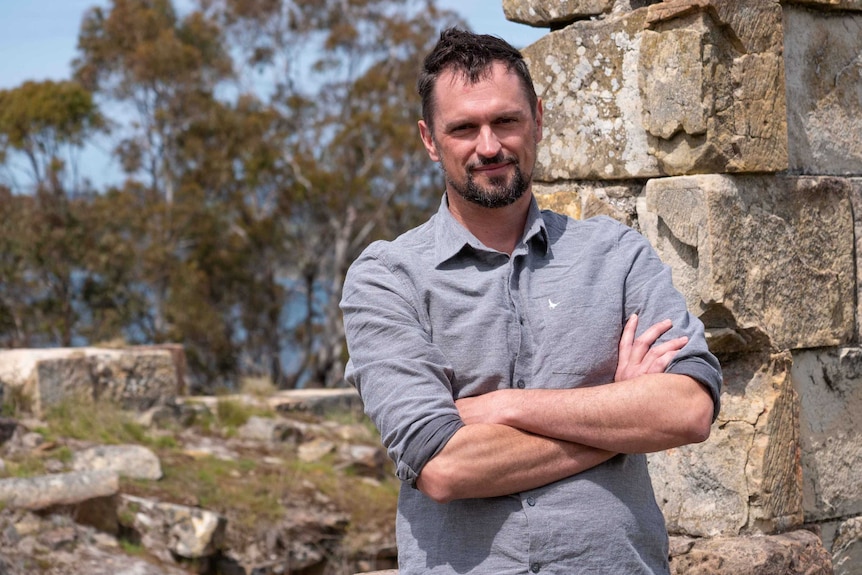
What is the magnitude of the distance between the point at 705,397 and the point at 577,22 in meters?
1.47

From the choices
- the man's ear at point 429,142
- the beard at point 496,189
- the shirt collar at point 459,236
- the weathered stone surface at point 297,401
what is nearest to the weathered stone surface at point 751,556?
the shirt collar at point 459,236

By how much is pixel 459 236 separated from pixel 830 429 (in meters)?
1.52

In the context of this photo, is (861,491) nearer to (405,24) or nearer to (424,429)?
(424,429)

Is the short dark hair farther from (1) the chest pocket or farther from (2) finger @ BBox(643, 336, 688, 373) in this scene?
(2) finger @ BBox(643, 336, 688, 373)

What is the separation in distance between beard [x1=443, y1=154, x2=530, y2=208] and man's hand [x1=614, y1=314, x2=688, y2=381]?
0.36m

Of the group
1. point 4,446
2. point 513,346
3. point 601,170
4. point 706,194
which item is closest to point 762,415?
point 706,194

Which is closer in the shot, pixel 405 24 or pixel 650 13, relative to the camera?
pixel 650 13

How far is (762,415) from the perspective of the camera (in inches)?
119

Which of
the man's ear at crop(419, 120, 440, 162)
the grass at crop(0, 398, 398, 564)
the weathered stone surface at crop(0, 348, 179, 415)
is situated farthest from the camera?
the weathered stone surface at crop(0, 348, 179, 415)

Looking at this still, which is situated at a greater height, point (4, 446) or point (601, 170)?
point (601, 170)

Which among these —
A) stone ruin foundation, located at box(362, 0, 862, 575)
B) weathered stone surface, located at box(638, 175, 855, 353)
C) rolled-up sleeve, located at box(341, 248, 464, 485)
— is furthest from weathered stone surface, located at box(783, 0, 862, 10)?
rolled-up sleeve, located at box(341, 248, 464, 485)

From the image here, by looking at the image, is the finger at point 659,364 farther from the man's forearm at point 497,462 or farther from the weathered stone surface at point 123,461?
the weathered stone surface at point 123,461

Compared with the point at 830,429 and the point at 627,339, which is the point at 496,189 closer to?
the point at 627,339

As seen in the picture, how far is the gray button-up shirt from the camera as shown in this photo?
210 cm
